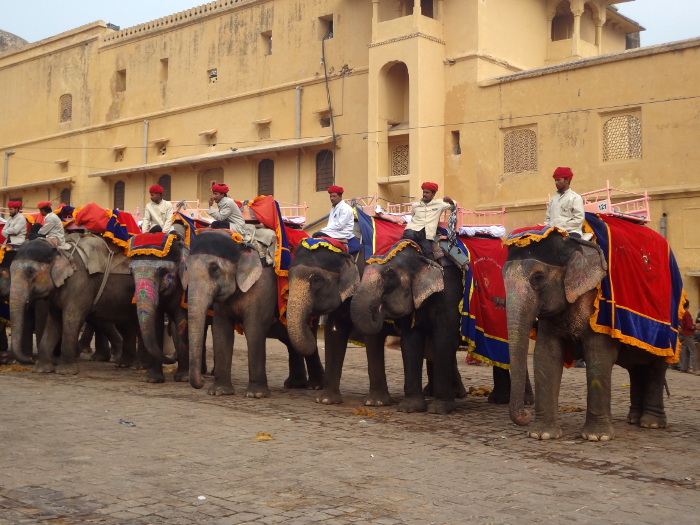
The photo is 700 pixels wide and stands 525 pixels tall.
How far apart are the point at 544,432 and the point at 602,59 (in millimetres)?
17181

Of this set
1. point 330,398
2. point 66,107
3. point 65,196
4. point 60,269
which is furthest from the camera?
point 66,107

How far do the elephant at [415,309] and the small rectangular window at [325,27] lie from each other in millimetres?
21956

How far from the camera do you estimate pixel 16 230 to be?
14469mm

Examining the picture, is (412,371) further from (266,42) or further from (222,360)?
(266,42)

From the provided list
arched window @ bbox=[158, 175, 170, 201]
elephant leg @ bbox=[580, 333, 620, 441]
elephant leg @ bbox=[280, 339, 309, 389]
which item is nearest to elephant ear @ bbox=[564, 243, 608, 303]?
elephant leg @ bbox=[580, 333, 620, 441]

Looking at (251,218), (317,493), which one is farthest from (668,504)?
Answer: (251,218)

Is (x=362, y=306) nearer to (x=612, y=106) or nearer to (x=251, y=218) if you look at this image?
(x=251, y=218)

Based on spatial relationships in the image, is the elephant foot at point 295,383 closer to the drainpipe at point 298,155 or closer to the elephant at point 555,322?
the elephant at point 555,322

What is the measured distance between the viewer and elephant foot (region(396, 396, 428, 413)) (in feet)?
33.7

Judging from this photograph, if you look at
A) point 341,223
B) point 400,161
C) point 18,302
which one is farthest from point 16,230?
point 400,161

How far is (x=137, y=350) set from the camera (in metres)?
14.9

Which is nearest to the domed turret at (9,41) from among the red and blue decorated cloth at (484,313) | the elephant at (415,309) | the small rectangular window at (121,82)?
the small rectangular window at (121,82)

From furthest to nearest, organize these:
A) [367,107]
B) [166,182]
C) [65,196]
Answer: [65,196]
[166,182]
[367,107]

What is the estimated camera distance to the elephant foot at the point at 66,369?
13258 mm
